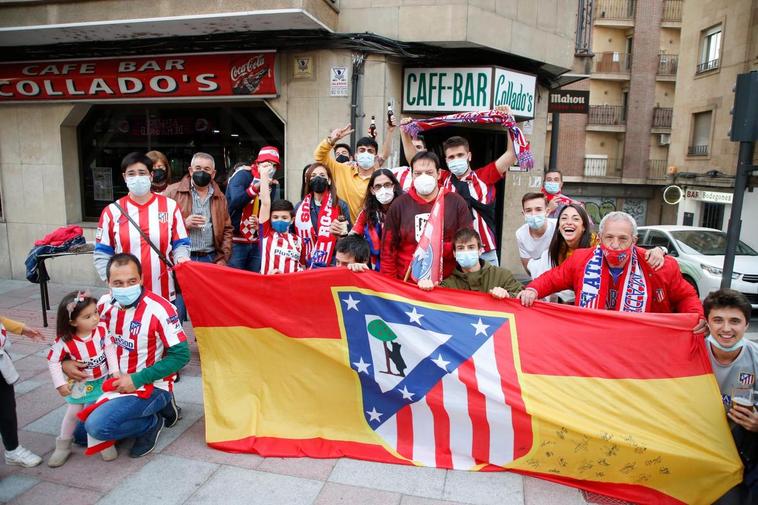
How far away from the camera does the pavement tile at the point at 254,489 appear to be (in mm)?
3176

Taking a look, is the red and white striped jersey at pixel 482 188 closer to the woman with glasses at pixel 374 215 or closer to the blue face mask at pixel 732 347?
the woman with glasses at pixel 374 215

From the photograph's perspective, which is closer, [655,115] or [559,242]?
[559,242]

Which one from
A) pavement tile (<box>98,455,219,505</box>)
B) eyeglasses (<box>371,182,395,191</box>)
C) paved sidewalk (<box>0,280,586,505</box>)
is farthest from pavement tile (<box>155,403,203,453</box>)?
eyeglasses (<box>371,182,395,191</box>)

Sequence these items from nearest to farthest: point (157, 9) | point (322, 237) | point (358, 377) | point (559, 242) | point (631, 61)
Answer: point (358, 377) → point (559, 242) → point (322, 237) → point (157, 9) → point (631, 61)

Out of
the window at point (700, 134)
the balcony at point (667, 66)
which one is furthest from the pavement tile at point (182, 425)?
the balcony at point (667, 66)

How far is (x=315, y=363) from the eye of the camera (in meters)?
3.78

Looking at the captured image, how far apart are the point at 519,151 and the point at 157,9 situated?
5262mm

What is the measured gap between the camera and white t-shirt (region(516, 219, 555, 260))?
4906 mm

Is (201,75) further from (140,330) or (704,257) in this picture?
(704,257)

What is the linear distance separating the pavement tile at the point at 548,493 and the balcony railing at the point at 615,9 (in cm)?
3444

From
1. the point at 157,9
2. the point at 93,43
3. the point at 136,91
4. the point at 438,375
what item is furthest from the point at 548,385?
the point at 93,43

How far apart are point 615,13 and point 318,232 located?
3347cm

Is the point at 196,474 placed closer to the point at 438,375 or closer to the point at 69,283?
the point at 438,375

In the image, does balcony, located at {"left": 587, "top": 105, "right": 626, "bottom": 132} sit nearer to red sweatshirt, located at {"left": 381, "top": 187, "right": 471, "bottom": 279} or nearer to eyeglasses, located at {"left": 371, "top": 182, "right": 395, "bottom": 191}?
eyeglasses, located at {"left": 371, "top": 182, "right": 395, "bottom": 191}
